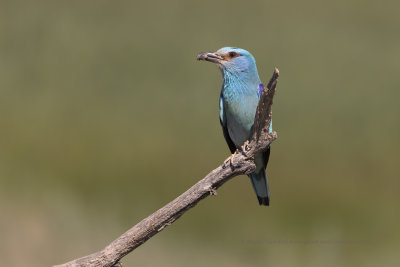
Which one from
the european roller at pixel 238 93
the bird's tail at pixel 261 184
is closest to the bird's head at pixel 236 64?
the european roller at pixel 238 93

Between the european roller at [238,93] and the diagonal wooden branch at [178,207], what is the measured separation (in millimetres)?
445

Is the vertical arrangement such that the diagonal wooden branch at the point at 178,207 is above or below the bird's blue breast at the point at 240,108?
below

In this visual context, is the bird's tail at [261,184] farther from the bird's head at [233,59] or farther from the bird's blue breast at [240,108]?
the bird's head at [233,59]

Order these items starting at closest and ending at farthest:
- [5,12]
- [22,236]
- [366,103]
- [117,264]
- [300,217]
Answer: [117,264], [22,236], [300,217], [366,103], [5,12]

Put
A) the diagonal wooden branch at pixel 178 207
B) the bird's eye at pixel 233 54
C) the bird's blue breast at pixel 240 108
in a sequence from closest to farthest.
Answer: the diagonal wooden branch at pixel 178 207 < the bird's blue breast at pixel 240 108 < the bird's eye at pixel 233 54

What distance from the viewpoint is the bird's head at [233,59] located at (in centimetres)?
329

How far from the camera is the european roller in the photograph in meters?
3.23

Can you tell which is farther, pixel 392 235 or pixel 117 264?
pixel 392 235

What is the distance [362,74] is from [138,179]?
2.15 metres

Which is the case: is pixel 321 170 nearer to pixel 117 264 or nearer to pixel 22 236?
pixel 22 236

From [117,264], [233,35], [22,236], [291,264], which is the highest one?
[233,35]

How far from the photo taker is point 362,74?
19.7 ft

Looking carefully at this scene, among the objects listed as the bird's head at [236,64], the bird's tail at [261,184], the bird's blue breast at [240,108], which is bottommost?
the bird's tail at [261,184]

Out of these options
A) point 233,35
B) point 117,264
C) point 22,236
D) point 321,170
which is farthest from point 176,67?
point 117,264
